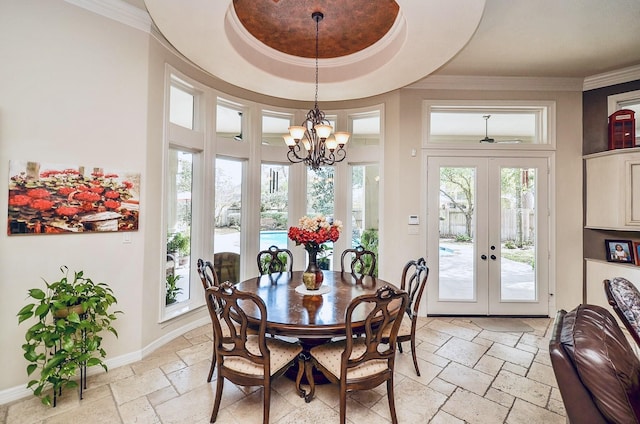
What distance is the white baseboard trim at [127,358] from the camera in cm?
225

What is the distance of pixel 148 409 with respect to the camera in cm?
216

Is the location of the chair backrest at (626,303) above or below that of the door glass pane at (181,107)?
below

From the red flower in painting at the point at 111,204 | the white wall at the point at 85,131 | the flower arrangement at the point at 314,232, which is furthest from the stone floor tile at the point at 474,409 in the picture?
the red flower in painting at the point at 111,204

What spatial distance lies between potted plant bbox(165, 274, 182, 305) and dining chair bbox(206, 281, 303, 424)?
1717 millimetres

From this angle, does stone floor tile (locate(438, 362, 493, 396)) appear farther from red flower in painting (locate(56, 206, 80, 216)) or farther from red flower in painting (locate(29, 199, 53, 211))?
red flower in painting (locate(29, 199, 53, 211))

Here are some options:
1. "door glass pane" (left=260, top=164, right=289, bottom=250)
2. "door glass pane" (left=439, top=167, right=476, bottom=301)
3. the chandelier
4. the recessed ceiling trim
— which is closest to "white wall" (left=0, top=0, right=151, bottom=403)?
the recessed ceiling trim

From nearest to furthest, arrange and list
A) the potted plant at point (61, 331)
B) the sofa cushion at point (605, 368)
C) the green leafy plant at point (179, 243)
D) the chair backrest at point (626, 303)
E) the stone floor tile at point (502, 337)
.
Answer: the sofa cushion at point (605, 368)
the chair backrest at point (626, 303)
the potted plant at point (61, 331)
the stone floor tile at point (502, 337)
the green leafy plant at point (179, 243)

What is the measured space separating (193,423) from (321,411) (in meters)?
0.93

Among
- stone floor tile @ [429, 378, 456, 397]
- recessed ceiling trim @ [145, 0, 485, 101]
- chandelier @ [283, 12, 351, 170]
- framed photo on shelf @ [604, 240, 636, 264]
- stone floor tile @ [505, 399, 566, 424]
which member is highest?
recessed ceiling trim @ [145, 0, 485, 101]

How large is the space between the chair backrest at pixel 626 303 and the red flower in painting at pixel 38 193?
13.9ft

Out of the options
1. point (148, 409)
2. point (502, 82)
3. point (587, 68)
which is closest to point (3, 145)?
point (148, 409)

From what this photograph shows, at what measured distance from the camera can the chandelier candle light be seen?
2662 mm

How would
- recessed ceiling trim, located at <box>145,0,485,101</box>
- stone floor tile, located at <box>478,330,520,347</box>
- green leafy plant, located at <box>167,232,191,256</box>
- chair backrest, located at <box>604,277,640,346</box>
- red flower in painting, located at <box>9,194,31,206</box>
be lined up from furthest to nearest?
green leafy plant, located at <box>167,232,191,256</box>, stone floor tile, located at <box>478,330,520,347</box>, recessed ceiling trim, located at <box>145,0,485,101</box>, red flower in painting, located at <box>9,194,31,206</box>, chair backrest, located at <box>604,277,640,346</box>

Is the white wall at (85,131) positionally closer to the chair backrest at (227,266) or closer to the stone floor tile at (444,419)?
the chair backrest at (227,266)
